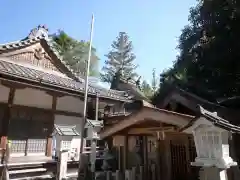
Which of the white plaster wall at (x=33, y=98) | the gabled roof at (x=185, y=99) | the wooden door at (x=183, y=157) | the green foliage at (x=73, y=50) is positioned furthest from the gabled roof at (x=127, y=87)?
the wooden door at (x=183, y=157)

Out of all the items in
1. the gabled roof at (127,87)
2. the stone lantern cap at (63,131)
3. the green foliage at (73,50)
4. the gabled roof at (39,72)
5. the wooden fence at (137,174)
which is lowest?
the wooden fence at (137,174)

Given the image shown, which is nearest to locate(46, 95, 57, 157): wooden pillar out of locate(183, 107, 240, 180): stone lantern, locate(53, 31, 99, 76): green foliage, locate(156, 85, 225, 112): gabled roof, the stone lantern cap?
the stone lantern cap

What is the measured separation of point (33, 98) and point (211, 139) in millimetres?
8568

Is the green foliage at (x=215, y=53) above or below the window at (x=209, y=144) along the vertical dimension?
above

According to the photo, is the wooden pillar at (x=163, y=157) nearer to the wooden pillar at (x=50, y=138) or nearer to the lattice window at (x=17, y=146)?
the wooden pillar at (x=50, y=138)

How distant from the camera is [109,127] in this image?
698 cm

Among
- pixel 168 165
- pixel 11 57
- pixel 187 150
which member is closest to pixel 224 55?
pixel 187 150

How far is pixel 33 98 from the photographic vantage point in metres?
10.7

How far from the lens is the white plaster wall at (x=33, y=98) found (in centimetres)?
1023

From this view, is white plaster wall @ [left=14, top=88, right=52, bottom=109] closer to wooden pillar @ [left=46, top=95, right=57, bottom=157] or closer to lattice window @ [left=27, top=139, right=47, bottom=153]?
wooden pillar @ [left=46, top=95, right=57, bottom=157]

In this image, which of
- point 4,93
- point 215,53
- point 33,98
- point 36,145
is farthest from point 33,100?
point 215,53

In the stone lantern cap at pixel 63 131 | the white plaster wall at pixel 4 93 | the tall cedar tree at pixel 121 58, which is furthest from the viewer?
the tall cedar tree at pixel 121 58

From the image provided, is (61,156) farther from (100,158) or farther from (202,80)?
(202,80)

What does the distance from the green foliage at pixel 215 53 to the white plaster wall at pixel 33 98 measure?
7936mm
